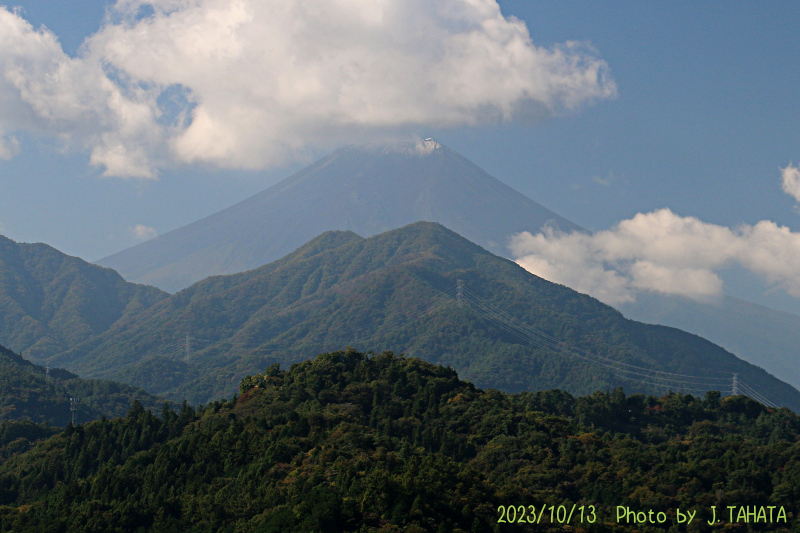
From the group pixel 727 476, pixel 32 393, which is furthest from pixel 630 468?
pixel 32 393

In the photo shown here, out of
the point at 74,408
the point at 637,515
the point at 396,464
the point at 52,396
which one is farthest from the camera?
the point at 52,396

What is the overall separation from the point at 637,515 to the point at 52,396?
10134cm

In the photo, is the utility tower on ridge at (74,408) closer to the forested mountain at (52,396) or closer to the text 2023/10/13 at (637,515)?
the forested mountain at (52,396)

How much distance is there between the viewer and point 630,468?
65562 mm

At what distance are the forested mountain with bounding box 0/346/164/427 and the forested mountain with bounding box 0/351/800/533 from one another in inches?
1944

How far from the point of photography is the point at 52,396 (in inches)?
5226

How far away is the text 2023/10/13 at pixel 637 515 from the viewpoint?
4753 cm

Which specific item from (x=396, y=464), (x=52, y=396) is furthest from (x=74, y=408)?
(x=396, y=464)

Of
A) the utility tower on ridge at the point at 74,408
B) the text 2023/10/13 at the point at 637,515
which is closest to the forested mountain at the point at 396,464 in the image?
the text 2023/10/13 at the point at 637,515

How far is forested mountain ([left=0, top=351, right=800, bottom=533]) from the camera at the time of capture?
47.6 m

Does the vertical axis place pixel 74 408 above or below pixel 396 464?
below

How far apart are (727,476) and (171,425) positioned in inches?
1722

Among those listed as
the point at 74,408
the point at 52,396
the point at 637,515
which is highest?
the point at 52,396

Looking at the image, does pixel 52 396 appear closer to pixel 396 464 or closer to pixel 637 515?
pixel 396 464
